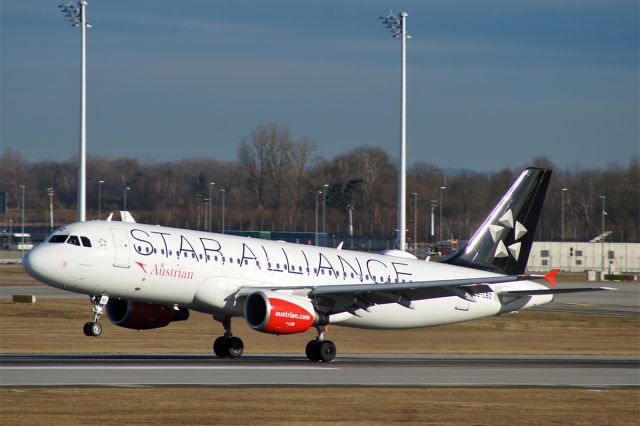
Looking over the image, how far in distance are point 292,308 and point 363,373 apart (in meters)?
3.69

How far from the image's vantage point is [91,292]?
37.1 metres

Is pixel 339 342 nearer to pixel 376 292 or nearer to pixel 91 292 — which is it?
pixel 376 292

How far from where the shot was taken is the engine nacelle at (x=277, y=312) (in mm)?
37125

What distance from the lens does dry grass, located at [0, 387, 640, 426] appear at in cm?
2506

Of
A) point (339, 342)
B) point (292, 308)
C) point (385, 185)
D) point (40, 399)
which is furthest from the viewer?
point (385, 185)

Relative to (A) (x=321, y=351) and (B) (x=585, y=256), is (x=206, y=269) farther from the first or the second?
(B) (x=585, y=256)

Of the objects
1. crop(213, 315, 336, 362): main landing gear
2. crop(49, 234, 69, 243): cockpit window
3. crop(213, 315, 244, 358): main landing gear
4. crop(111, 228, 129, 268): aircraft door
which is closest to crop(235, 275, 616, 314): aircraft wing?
crop(213, 315, 336, 362): main landing gear

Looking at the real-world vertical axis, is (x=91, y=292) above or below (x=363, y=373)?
above

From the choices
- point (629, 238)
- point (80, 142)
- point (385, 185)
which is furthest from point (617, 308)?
point (385, 185)

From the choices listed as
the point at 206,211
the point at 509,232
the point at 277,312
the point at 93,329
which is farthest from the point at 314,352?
the point at 206,211

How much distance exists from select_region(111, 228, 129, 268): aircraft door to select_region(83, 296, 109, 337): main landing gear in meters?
1.35

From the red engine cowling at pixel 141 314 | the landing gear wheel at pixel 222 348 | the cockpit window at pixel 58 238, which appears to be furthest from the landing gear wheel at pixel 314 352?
the cockpit window at pixel 58 238

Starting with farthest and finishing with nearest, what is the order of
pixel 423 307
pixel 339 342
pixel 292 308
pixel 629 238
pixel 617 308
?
pixel 629 238, pixel 617 308, pixel 339 342, pixel 423 307, pixel 292 308

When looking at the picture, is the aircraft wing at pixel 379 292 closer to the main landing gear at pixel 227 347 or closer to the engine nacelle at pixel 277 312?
Result: the engine nacelle at pixel 277 312
